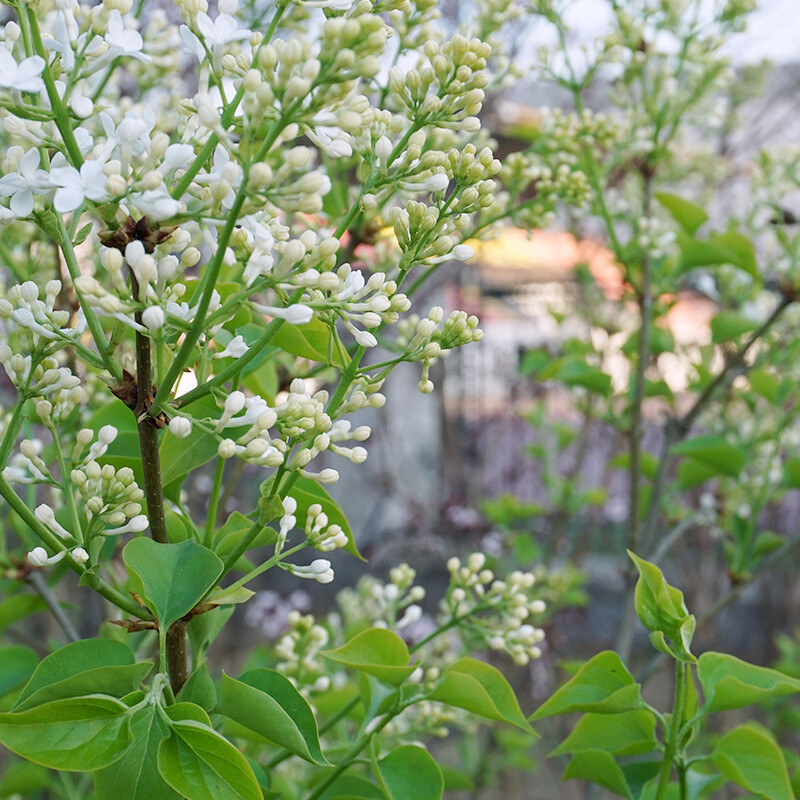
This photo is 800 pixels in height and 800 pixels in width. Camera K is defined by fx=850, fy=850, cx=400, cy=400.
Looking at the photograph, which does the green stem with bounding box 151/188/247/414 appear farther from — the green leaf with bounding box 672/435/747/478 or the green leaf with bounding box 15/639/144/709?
the green leaf with bounding box 672/435/747/478

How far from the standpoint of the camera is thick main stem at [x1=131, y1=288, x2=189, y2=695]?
19.1 inches

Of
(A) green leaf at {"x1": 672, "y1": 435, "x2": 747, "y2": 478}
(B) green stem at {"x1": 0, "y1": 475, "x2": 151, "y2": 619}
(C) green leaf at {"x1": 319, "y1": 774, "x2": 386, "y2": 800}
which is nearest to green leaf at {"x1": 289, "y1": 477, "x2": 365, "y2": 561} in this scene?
(B) green stem at {"x1": 0, "y1": 475, "x2": 151, "y2": 619}

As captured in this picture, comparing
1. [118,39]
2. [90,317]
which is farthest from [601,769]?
[118,39]

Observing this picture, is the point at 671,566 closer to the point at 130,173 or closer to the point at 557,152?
the point at 557,152

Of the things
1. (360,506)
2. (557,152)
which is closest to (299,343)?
(557,152)

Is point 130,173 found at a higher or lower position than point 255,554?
higher

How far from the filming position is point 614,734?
2.25 ft

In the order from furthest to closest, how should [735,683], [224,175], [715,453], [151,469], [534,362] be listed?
[534,362] → [715,453] → [735,683] → [151,469] → [224,175]

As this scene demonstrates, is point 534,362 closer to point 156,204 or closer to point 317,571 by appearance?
point 317,571

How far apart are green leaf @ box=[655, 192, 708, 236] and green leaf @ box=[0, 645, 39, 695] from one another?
102 centimetres

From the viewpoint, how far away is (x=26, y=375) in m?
0.56

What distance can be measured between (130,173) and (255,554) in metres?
3.03

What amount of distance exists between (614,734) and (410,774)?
0.17 metres

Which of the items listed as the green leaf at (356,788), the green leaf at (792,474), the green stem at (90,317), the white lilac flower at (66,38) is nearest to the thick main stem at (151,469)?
the green stem at (90,317)
